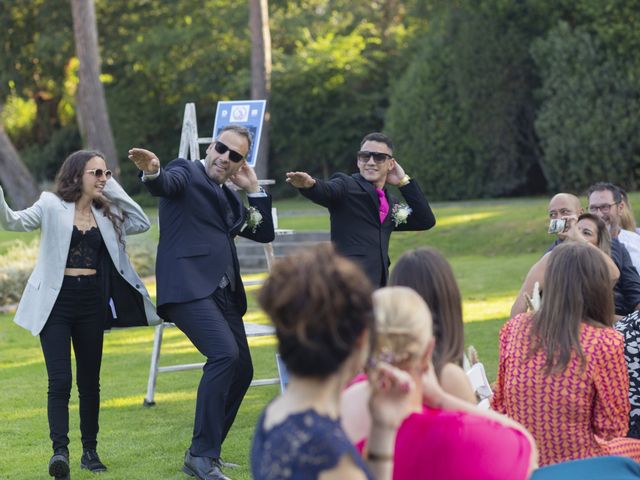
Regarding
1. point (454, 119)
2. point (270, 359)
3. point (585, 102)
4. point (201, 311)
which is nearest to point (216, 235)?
point (201, 311)

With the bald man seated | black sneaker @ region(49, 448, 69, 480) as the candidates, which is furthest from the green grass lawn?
the bald man seated

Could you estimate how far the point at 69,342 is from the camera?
6188 mm

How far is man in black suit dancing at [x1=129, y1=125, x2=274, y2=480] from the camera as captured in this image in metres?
5.93

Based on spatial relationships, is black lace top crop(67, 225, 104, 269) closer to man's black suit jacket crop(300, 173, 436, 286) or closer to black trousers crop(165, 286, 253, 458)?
black trousers crop(165, 286, 253, 458)

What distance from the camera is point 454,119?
3144 centimetres

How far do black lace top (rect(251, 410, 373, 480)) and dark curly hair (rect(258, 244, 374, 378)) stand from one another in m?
0.12

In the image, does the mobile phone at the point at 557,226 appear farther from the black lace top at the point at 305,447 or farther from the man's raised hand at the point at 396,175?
the black lace top at the point at 305,447

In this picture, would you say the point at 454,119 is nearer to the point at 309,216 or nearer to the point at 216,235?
the point at 309,216

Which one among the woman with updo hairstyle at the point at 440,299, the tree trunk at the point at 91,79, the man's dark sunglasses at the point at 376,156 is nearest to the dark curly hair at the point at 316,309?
the woman with updo hairstyle at the point at 440,299

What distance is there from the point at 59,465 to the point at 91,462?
0.56 m

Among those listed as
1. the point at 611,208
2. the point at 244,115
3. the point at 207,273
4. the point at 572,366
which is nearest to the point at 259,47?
the point at 244,115

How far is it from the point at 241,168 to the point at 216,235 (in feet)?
1.81

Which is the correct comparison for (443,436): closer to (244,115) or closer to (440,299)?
(440,299)

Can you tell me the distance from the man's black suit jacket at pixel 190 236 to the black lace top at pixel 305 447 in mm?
3586
